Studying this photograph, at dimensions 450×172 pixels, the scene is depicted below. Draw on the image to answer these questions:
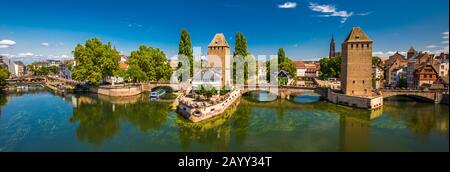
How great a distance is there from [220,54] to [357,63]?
17.5m

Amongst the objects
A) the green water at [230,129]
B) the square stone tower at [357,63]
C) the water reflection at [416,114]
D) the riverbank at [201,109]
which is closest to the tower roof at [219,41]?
the green water at [230,129]

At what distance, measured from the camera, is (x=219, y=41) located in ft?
120

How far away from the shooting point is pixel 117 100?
3372 centimetres

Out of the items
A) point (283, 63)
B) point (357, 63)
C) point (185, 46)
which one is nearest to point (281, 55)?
point (283, 63)

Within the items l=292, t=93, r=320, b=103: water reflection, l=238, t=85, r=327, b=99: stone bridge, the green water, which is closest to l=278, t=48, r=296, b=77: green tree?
l=292, t=93, r=320, b=103: water reflection

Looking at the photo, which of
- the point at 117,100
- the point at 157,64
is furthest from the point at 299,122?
the point at 157,64

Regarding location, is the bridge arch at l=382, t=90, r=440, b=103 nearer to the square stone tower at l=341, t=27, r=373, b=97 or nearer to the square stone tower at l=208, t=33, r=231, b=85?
the square stone tower at l=341, t=27, r=373, b=97

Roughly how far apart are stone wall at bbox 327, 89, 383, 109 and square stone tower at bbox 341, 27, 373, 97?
39.4 inches

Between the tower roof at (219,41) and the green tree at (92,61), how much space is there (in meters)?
16.5

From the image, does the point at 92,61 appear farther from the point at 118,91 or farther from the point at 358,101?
the point at 358,101

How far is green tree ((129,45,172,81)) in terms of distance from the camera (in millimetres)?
43344
